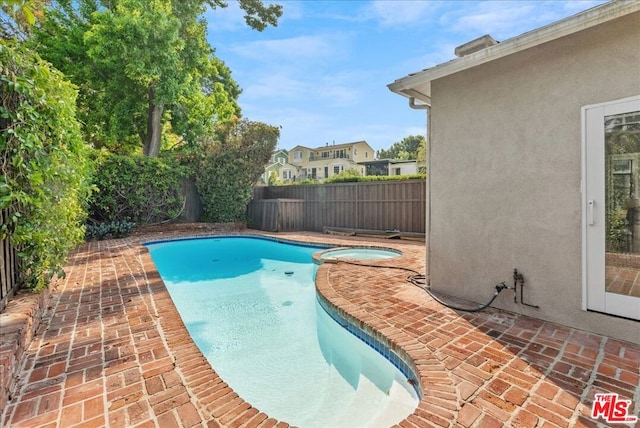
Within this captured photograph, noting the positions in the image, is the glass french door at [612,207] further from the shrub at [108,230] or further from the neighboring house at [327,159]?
the neighboring house at [327,159]

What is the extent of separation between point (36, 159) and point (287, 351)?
352 centimetres

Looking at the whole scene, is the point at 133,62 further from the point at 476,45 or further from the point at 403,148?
the point at 403,148

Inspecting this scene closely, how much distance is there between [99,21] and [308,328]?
15334 millimetres

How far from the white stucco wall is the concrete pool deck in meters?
0.47

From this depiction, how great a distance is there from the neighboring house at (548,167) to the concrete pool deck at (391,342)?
1.46ft

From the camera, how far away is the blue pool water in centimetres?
279

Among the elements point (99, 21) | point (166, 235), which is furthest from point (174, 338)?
point (99, 21)

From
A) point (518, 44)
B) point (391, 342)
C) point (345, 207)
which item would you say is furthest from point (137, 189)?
point (518, 44)

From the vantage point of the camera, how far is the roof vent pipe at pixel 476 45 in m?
4.19

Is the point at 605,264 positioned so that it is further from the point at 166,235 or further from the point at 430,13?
the point at 166,235

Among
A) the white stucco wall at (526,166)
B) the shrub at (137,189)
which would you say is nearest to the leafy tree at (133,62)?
the shrub at (137,189)

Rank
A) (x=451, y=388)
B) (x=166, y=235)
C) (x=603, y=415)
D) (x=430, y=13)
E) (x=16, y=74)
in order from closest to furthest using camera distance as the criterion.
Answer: (x=603, y=415)
(x=451, y=388)
(x=16, y=74)
(x=430, y=13)
(x=166, y=235)

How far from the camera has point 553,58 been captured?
335cm

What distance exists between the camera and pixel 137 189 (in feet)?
39.7
